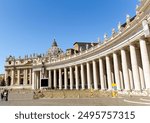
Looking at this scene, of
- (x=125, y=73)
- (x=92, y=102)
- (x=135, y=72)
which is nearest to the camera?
(x=92, y=102)

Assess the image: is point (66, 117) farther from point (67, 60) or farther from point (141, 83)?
point (67, 60)

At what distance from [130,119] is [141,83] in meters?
26.5

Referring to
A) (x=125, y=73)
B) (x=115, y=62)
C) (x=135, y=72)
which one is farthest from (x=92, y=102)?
(x=115, y=62)

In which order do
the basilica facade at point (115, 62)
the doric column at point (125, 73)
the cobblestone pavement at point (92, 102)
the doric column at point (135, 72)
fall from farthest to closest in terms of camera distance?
the doric column at point (125, 73) < the doric column at point (135, 72) < the basilica facade at point (115, 62) < the cobblestone pavement at point (92, 102)

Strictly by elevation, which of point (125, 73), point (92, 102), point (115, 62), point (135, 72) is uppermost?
point (115, 62)

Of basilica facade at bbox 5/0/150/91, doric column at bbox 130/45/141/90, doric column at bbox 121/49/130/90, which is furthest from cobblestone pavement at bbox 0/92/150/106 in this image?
doric column at bbox 121/49/130/90

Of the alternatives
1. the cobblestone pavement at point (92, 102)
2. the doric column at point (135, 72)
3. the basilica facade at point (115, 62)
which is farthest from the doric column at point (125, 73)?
the cobblestone pavement at point (92, 102)

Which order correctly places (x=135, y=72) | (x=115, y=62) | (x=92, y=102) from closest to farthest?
(x=92, y=102) → (x=135, y=72) → (x=115, y=62)

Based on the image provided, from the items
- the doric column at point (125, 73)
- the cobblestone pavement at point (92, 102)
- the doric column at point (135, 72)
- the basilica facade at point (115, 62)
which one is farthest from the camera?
the doric column at point (125, 73)

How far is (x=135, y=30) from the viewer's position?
29.8 metres

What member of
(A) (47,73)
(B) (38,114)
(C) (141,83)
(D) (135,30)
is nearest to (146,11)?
(D) (135,30)

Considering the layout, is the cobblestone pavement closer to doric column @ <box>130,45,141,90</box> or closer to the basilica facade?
the basilica facade

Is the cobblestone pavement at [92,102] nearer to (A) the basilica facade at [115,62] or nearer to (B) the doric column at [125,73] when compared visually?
(A) the basilica facade at [115,62]

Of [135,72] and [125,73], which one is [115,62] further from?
[135,72]
